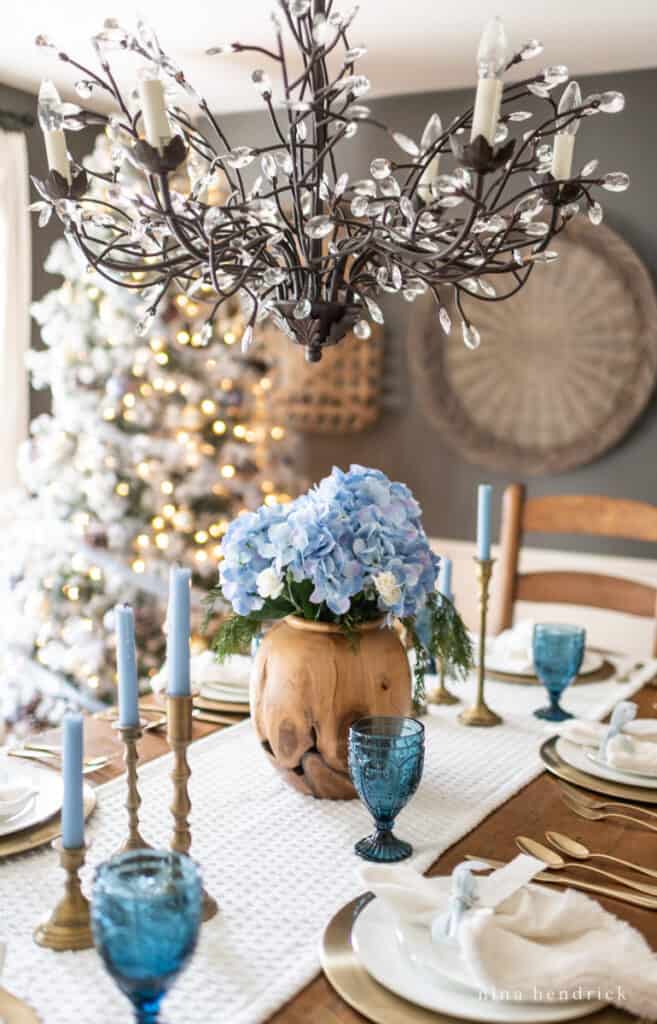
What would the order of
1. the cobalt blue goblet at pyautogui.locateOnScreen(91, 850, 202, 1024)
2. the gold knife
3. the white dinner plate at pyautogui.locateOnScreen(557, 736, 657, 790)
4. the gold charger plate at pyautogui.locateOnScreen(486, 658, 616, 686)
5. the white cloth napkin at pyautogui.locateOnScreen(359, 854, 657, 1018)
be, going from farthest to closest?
the gold charger plate at pyautogui.locateOnScreen(486, 658, 616, 686) → the white dinner plate at pyautogui.locateOnScreen(557, 736, 657, 790) → the gold knife → the white cloth napkin at pyautogui.locateOnScreen(359, 854, 657, 1018) → the cobalt blue goblet at pyautogui.locateOnScreen(91, 850, 202, 1024)

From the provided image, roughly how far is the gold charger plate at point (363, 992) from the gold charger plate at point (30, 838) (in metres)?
0.39

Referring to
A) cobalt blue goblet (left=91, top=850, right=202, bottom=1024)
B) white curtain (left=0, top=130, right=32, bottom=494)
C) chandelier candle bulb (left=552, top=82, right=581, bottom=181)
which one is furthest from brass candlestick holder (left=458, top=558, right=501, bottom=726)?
white curtain (left=0, top=130, right=32, bottom=494)

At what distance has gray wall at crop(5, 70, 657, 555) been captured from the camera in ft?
11.4

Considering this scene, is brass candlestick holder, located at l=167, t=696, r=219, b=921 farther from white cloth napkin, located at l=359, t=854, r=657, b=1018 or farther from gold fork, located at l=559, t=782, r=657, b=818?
gold fork, located at l=559, t=782, r=657, b=818

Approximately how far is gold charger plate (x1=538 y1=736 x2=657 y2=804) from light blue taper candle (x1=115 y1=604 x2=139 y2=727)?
676 millimetres

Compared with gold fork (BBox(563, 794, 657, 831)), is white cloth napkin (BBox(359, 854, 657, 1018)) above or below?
above

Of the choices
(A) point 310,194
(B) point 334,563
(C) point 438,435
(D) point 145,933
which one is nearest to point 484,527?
(B) point 334,563

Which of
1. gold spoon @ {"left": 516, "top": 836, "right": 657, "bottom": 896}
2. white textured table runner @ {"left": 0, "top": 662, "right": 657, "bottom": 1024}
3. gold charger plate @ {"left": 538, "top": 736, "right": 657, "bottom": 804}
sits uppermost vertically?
gold charger plate @ {"left": 538, "top": 736, "right": 657, "bottom": 804}

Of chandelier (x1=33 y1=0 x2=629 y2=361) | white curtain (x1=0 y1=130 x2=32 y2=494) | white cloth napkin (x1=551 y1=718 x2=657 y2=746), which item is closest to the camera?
chandelier (x1=33 y1=0 x2=629 y2=361)

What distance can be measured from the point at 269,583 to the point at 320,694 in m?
0.16

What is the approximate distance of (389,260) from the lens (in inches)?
55.9

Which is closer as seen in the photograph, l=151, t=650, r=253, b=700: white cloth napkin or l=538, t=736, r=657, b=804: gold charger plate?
l=538, t=736, r=657, b=804: gold charger plate

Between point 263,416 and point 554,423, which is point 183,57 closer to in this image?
point 263,416

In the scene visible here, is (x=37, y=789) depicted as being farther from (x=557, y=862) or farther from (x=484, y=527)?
(x=484, y=527)
